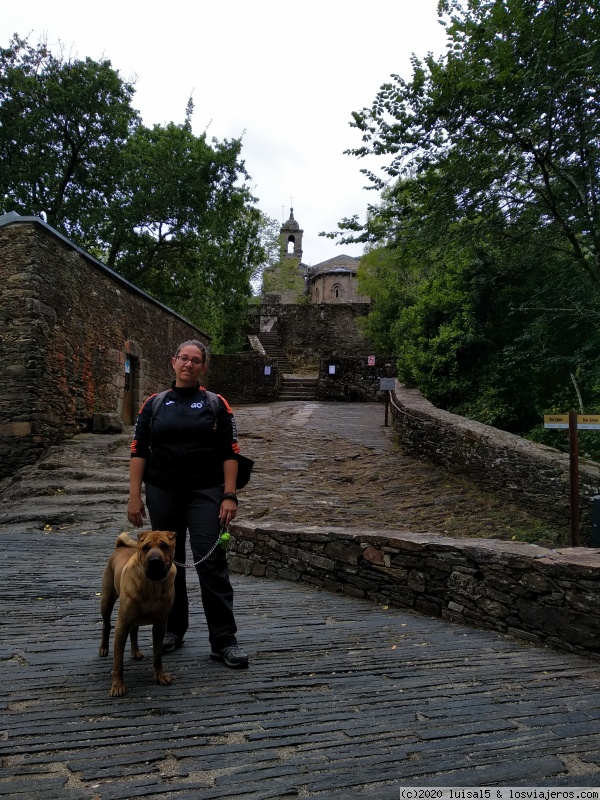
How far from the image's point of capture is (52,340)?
37.7 feet

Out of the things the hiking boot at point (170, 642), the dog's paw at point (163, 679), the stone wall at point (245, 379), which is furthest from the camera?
the stone wall at point (245, 379)

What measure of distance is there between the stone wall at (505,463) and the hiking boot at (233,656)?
5647 millimetres

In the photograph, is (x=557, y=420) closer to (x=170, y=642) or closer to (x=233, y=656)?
(x=233, y=656)

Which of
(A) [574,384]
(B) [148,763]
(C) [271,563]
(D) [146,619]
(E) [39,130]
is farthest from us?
(E) [39,130]

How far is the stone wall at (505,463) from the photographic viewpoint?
24.7 ft

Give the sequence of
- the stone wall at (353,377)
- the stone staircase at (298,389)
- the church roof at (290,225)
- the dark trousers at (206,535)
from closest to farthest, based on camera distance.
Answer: the dark trousers at (206,535) < the stone wall at (353,377) < the stone staircase at (298,389) < the church roof at (290,225)

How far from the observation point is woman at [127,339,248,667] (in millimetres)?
3285

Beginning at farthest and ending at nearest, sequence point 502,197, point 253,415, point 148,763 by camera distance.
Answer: point 253,415 < point 502,197 < point 148,763

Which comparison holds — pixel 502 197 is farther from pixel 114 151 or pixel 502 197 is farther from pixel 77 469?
pixel 114 151

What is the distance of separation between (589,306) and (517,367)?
6.99 ft

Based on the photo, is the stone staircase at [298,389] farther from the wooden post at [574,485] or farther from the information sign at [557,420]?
the wooden post at [574,485]

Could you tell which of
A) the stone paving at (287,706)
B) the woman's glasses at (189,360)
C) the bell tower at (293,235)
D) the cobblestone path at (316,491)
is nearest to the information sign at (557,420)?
the cobblestone path at (316,491)

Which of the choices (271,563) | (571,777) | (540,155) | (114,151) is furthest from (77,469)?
(114,151)

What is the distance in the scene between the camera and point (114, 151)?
70.2 ft
